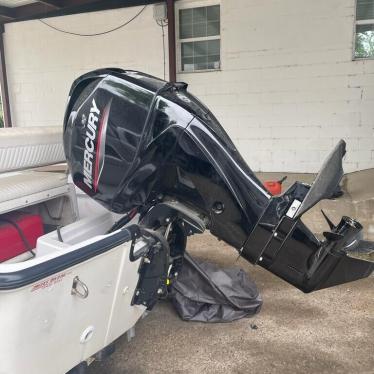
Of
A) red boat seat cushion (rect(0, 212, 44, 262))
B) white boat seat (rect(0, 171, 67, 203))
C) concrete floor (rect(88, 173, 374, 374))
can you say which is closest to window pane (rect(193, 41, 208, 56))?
concrete floor (rect(88, 173, 374, 374))

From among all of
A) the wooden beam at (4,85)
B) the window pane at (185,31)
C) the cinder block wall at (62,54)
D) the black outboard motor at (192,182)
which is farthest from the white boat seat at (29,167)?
the wooden beam at (4,85)

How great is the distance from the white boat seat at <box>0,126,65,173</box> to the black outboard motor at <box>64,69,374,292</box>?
33 cm

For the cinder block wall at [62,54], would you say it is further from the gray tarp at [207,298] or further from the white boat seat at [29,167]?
the white boat seat at [29,167]

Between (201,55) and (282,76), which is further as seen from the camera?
(201,55)

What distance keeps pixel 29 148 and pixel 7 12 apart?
673 centimetres

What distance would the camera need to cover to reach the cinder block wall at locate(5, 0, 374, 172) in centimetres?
560

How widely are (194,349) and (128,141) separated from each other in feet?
4.35

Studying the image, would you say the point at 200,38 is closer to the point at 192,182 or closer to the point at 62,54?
the point at 62,54

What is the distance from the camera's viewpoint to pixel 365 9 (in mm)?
5461

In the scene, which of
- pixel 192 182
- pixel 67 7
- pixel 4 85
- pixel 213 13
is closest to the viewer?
pixel 192 182

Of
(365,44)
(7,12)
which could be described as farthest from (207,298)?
(7,12)

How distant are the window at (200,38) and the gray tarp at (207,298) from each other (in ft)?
14.2

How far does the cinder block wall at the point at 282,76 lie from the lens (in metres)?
5.60

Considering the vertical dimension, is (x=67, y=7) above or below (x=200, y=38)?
above
